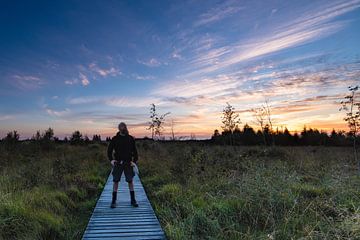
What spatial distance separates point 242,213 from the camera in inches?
261

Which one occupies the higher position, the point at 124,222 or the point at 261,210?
the point at 261,210

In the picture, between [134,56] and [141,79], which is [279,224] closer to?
[134,56]

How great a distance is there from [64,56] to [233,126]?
721 inches

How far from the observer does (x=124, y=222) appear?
6715 millimetres

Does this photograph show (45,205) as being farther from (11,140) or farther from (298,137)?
(298,137)

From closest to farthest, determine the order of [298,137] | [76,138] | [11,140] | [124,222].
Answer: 1. [124,222]
2. [11,140]
3. [76,138]
4. [298,137]

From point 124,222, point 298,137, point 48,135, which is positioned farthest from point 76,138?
point 124,222

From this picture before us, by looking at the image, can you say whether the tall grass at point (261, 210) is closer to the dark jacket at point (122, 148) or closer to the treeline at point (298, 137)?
the dark jacket at point (122, 148)

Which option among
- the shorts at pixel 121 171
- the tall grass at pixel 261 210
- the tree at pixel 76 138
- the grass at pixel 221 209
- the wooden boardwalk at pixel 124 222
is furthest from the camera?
the tree at pixel 76 138

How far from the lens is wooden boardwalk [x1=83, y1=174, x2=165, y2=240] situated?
5.83m

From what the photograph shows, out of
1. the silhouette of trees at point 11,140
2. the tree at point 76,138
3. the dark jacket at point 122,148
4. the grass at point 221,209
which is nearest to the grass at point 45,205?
the grass at point 221,209

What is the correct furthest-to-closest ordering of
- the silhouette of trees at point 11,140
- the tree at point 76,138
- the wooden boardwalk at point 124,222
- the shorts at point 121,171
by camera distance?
1. the tree at point 76,138
2. the silhouette of trees at point 11,140
3. the shorts at point 121,171
4. the wooden boardwalk at point 124,222

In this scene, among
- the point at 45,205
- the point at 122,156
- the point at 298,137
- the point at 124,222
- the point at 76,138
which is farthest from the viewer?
the point at 298,137

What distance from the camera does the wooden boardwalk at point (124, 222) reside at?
583 cm
